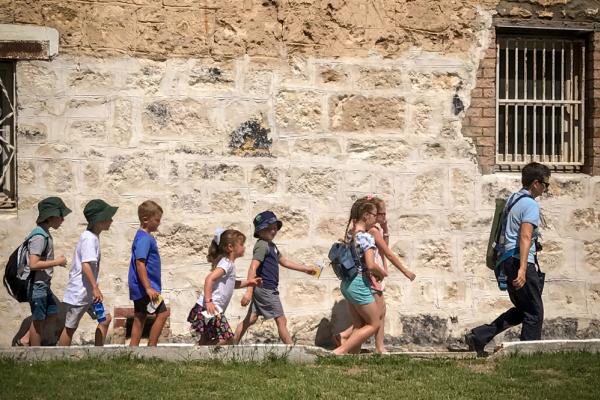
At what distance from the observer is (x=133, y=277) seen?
930cm

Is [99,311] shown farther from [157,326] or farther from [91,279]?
[157,326]

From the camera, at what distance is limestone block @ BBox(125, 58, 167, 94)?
1017 cm

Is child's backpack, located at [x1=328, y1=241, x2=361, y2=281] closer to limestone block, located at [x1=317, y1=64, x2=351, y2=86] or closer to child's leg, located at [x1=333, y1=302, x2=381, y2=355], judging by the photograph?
child's leg, located at [x1=333, y1=302, x2=381, y2=355]

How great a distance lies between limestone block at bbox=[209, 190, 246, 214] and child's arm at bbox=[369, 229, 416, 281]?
124 centimetres

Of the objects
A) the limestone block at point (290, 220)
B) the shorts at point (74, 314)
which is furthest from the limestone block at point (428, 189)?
the shorts at point (74, 314)

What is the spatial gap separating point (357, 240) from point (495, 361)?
1543 millimetres

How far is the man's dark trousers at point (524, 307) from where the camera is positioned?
9.30m

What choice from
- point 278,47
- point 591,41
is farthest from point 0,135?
point 591,41

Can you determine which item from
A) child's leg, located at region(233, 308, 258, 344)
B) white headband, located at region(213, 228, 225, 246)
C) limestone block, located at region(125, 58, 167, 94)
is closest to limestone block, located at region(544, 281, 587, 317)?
child's leg, located at region(233, 308, 258, 344)

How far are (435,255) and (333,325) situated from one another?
1.19 meters

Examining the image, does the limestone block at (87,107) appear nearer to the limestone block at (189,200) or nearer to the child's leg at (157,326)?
the limestone block at (189,200)

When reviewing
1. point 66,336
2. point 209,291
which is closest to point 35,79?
point 66,336

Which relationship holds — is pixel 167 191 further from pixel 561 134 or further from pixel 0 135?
pixel 561 134

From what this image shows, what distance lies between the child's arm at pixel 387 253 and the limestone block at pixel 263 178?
3.41 feet
